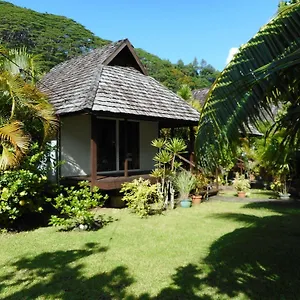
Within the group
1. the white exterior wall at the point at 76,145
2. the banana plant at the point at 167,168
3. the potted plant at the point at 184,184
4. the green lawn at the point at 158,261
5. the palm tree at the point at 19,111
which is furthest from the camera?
the white exterior wall at the point at 76,145

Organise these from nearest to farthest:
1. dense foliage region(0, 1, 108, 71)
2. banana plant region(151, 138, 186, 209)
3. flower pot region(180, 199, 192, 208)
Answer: banana plant region(151, 138, 186, 209), flower pot region(180, 199, 192, 208), dense foliage region(0, 1, 108, 71)

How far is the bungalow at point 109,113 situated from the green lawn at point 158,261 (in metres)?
3.41

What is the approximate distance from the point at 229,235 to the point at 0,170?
5.88 meters

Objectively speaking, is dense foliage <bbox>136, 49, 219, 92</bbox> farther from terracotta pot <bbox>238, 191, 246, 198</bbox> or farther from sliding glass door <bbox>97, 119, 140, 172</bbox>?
sliding glass door <bbox>97, 119, 140, 172</bbox>

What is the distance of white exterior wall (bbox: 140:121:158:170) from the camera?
14.4 meters

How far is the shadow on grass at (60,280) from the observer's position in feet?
14.9

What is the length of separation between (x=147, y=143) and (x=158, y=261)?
9.04 metres

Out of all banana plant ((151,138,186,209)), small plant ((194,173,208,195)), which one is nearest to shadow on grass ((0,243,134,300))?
banana plant ((151,138,186,209))

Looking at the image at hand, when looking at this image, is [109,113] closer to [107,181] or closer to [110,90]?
[110,90]

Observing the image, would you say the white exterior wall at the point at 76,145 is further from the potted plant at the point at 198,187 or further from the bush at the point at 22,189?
the potted plant at the point at 198,187

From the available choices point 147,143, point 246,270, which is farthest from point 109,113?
point 246,270

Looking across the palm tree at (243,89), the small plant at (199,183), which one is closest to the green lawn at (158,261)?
the palm tree at (243,89)

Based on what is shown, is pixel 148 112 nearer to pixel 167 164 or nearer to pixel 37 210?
pixel 167 164

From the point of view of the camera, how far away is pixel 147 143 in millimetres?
14617
